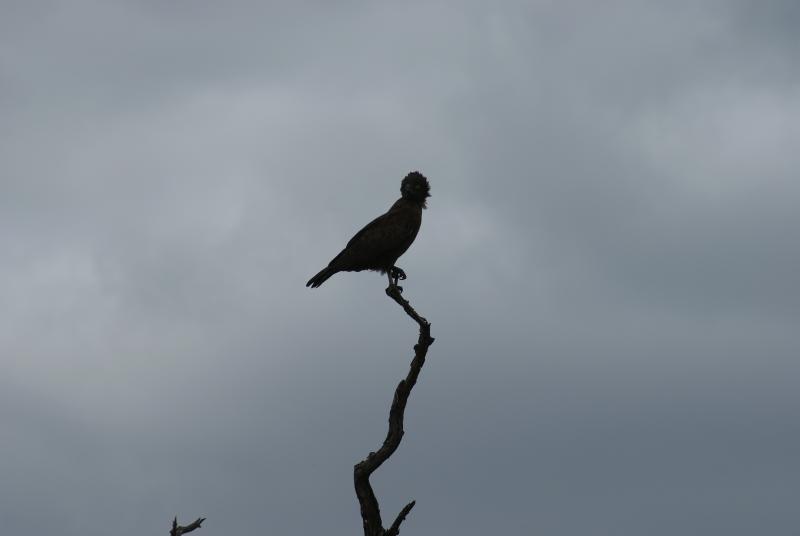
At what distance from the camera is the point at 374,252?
17547 millimetres

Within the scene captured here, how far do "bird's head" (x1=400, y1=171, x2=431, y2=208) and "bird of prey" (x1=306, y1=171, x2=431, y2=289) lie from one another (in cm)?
22

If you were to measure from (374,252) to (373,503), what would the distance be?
5065mm

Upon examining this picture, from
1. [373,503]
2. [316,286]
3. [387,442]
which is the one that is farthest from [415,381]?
[316,286]

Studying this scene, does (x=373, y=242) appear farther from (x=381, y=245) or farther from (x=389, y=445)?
(x=389, y=445)

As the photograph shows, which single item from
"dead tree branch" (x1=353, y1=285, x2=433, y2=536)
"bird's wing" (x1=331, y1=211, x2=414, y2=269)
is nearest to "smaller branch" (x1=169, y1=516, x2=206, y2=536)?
"dead tree branch" (x1=353, y1=285, x2=433, y2=536)

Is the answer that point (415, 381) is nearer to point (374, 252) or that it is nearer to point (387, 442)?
point (387, 442)

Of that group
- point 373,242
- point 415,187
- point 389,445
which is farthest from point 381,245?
point 389,445

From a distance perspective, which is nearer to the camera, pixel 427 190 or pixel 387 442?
pixel 387 442

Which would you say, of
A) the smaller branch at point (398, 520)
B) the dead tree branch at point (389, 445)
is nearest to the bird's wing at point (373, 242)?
the dead tree branch at point (389, 445)

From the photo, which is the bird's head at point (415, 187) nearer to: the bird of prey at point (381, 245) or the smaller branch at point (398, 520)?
the bird of prey at point (381, 245)

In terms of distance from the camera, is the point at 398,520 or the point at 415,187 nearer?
the point at 398,520

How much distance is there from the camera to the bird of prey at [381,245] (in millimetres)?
17578

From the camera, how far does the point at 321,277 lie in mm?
17953

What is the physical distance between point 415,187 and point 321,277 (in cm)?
237
